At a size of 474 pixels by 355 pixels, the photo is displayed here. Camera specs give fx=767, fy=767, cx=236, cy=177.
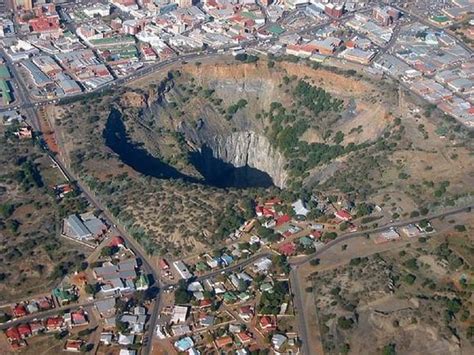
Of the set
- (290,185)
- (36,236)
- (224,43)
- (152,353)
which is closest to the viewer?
(152,353)

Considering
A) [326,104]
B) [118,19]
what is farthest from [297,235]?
[118,19]

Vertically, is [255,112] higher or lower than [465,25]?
lower

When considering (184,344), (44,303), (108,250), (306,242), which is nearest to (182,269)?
(108,250)

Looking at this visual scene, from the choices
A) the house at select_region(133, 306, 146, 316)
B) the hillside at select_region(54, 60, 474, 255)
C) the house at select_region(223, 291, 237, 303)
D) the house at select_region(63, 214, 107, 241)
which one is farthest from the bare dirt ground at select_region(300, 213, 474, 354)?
the house at select_region(63, 214, 107, 241)

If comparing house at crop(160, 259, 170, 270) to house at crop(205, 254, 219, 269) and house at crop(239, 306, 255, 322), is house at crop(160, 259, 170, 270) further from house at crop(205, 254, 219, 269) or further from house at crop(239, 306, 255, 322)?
house at crop(239, 306, 255, 322)

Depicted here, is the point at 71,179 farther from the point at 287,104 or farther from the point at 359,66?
the point at 359,66

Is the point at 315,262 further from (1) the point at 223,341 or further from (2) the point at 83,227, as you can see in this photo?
(2) the point at 83,227

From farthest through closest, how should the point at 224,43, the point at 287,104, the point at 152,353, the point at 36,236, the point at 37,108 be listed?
the point at 224,43 → the point at 287,104 → the point at 37,108 → the point at 36,236 → the point at 152,353
